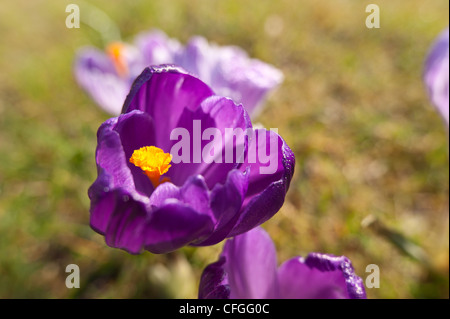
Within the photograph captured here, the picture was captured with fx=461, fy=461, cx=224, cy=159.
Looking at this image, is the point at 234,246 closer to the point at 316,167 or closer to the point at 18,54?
the point at 316,167

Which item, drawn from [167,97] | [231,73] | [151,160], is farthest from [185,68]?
[151,160]

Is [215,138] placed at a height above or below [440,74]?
below

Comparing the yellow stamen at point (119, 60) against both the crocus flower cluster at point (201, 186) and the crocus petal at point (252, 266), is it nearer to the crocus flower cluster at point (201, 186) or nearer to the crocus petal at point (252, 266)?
the crocus flower cluster at point (201, 186)

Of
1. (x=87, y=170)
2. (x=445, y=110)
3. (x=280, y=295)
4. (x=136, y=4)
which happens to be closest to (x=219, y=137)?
(x=280, y=295)

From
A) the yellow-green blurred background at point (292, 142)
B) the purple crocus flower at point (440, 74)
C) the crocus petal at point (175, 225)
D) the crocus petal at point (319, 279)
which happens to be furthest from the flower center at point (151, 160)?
the purple crocus flower at point (440, 74)

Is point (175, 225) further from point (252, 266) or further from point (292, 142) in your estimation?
point (292, 142)

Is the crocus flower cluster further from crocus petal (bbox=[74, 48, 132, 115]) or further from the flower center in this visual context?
crocus petal (bbox=[74, 48, 132, 115])

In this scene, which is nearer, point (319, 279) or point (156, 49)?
point (319, 279)
